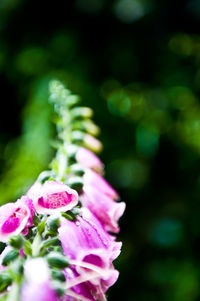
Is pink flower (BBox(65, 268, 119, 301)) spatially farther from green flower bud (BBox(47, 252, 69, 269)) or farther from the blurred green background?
the blurred green background

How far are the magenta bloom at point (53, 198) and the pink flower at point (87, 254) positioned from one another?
2cm

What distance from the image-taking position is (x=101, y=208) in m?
0.72

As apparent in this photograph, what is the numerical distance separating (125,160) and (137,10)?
60 cm

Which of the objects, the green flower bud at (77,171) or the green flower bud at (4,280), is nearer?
the green flower bud at (4,280)

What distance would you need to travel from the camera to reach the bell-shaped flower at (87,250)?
1.68ft

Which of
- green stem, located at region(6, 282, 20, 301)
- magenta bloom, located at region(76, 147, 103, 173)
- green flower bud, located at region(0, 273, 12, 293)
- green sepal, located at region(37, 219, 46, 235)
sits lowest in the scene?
green flower bud, located at region(0, 273, 12, 293)

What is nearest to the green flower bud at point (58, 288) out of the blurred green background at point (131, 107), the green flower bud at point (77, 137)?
the green flower bud at point (77, 137)

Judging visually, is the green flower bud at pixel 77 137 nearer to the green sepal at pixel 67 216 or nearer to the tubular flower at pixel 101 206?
the tubular flower at pixel 101 206

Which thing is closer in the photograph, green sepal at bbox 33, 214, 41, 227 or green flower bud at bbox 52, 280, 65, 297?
green flower bud at bbox 52, 280, 65, 297

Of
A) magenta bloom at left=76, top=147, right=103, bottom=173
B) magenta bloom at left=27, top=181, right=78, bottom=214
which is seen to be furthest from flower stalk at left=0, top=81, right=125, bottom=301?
magenta bloom at left=76, top=147, right=103, bottom=173

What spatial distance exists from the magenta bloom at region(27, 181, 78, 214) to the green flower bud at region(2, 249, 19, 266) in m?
0.07

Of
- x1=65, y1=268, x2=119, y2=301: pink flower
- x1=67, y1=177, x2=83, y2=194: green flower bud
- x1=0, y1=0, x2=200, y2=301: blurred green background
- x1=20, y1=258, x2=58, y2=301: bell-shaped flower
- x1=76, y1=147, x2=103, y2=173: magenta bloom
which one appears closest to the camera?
x1=20, y1=258, x2=58, y2=301: bell-shaped flower

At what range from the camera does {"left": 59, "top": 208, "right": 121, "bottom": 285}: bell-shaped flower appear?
1.68 feet

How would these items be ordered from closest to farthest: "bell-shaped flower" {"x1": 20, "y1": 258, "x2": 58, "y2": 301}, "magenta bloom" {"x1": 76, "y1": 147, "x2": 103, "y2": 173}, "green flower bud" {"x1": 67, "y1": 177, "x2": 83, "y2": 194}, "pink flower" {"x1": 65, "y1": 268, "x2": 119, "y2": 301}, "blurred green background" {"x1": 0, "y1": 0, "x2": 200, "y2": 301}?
"bell-shaped flower" {"x1": 20, "y1": 258, "x2": 58, "y2": 301}, "pink flower" {"x1": 65, "y1": 268, "x2": 119, "y2": 301}, "green flower bud" {"x1": 67, "y1": 177, "x2": 83, "y2": 194}, "magenta bloom" {"x1": 76, "y1": 147, "x2": 103, "y2": 173}, "blurred green background" {"x1": 0, "y1": 0, "x2": 200, "y2": 301}
